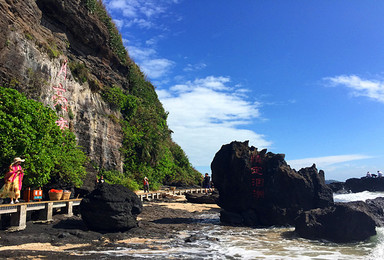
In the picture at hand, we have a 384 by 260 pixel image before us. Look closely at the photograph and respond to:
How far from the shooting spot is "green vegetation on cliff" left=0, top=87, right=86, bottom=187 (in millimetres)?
9766

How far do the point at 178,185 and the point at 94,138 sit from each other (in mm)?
14409

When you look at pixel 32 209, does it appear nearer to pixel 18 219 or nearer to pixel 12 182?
pixel 18 219

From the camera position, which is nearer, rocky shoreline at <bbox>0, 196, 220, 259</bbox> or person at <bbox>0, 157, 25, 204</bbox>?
rocky shoreline at <bbox>0, 196, 220, 259</bbox>

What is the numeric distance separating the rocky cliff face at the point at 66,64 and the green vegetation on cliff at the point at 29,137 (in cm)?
245

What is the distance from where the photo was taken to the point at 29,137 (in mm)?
10367

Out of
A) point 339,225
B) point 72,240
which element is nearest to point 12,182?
point 72,240

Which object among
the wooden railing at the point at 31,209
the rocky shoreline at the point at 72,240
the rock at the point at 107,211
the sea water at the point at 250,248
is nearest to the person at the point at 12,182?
A: the wooden railing at the point at 31,209

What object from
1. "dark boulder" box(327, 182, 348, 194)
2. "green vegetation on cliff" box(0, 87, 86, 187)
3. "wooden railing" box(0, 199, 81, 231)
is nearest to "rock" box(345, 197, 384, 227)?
"wooden railing" box(0, 199, 81, 231)

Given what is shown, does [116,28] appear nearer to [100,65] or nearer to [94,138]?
[100,65]

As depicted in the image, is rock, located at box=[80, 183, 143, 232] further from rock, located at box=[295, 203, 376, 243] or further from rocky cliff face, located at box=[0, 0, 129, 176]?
rocky cliff face, located at box=[0, 0, 129, 176]

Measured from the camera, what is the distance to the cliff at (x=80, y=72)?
551 inches

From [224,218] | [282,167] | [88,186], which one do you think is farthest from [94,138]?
[282,167]

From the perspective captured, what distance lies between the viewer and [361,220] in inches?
420

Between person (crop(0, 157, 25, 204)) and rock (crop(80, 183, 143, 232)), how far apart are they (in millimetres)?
2077
